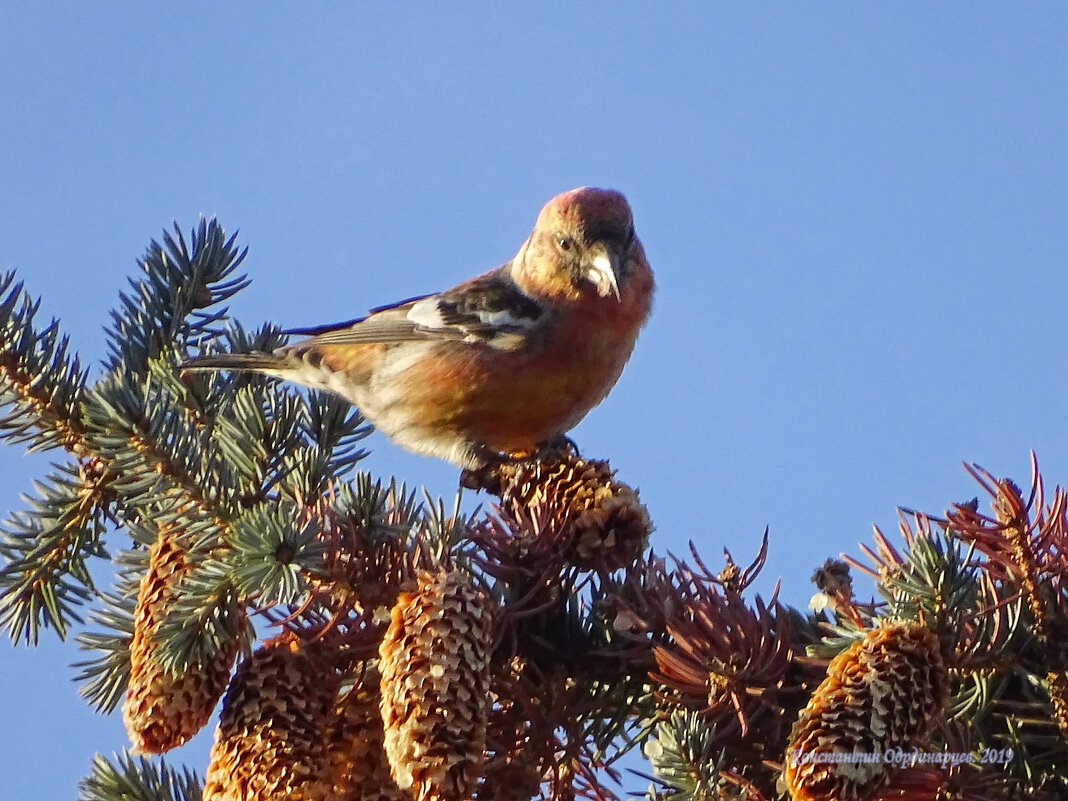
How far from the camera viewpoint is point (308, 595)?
162 centimetres

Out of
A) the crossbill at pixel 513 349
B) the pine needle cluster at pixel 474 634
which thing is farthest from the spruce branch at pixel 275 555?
the crossbill at pixel 513 349

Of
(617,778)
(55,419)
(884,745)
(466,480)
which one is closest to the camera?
(884,745)

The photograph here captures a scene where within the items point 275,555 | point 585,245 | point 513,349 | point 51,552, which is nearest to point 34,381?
point 51,552

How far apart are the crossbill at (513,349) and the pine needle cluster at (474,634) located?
144 cm

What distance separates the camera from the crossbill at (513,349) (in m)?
3.46

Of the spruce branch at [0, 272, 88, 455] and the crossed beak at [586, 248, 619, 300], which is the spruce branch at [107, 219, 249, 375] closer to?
the spruce branch at [0, 272, 88, 455]

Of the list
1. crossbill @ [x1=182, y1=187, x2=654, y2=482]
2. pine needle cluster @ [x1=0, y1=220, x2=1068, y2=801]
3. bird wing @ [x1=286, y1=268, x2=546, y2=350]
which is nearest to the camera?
pine needle cluster @ [x1=0, y1=220, x2=1068, y2=801]

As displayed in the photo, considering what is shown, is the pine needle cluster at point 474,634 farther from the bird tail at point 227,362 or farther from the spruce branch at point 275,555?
the bird tail at point 227,362

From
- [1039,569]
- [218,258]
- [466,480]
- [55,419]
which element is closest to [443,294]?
[466,480]

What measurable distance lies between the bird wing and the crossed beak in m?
0.20

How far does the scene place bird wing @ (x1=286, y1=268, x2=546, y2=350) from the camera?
12.0 ft

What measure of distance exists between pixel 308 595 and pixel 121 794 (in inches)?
15.8

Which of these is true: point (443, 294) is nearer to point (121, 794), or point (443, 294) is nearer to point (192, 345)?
point (192, 345)

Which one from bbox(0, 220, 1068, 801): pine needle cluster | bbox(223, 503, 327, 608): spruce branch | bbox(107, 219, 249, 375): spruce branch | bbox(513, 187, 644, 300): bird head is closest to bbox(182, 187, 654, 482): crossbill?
bbox(513, 187, 644, 300): bird head
